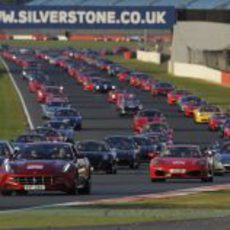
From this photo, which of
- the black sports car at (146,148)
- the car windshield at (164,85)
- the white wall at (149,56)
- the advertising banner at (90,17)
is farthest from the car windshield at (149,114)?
the white wall at (149,56)

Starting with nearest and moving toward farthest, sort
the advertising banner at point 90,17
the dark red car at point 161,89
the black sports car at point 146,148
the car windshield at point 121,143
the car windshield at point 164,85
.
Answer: the car windshield at point 121,143 → the black sports car at point 146,148 → the advertising banner at point 90,17 → the dark red car at point 161,89 → the car windshield at point 164,85

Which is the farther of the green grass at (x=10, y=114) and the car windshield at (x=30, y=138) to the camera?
the green grass at (x=10, y=114)

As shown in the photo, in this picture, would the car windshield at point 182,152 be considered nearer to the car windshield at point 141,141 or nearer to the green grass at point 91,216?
the car windshield at point 141,141

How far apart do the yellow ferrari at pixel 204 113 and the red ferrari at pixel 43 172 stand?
154 ft

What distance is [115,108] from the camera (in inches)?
3558

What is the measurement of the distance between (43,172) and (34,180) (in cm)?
27

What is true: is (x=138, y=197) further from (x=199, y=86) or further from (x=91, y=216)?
(x=199, y=86)

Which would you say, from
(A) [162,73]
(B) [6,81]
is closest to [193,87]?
(B) [6,81]

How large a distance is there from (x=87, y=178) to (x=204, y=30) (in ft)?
292

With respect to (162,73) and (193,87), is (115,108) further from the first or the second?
(162,73)

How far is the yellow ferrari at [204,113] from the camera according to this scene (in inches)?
3014

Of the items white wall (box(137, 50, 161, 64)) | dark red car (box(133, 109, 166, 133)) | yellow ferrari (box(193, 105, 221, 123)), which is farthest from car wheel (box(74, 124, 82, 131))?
white wall (box(137, 50, 161, 64))

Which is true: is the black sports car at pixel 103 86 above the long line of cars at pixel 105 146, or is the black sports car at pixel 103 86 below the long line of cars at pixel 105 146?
above

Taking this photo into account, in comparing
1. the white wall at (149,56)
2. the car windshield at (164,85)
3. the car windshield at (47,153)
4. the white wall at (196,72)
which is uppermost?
the white wall at (149,56)
